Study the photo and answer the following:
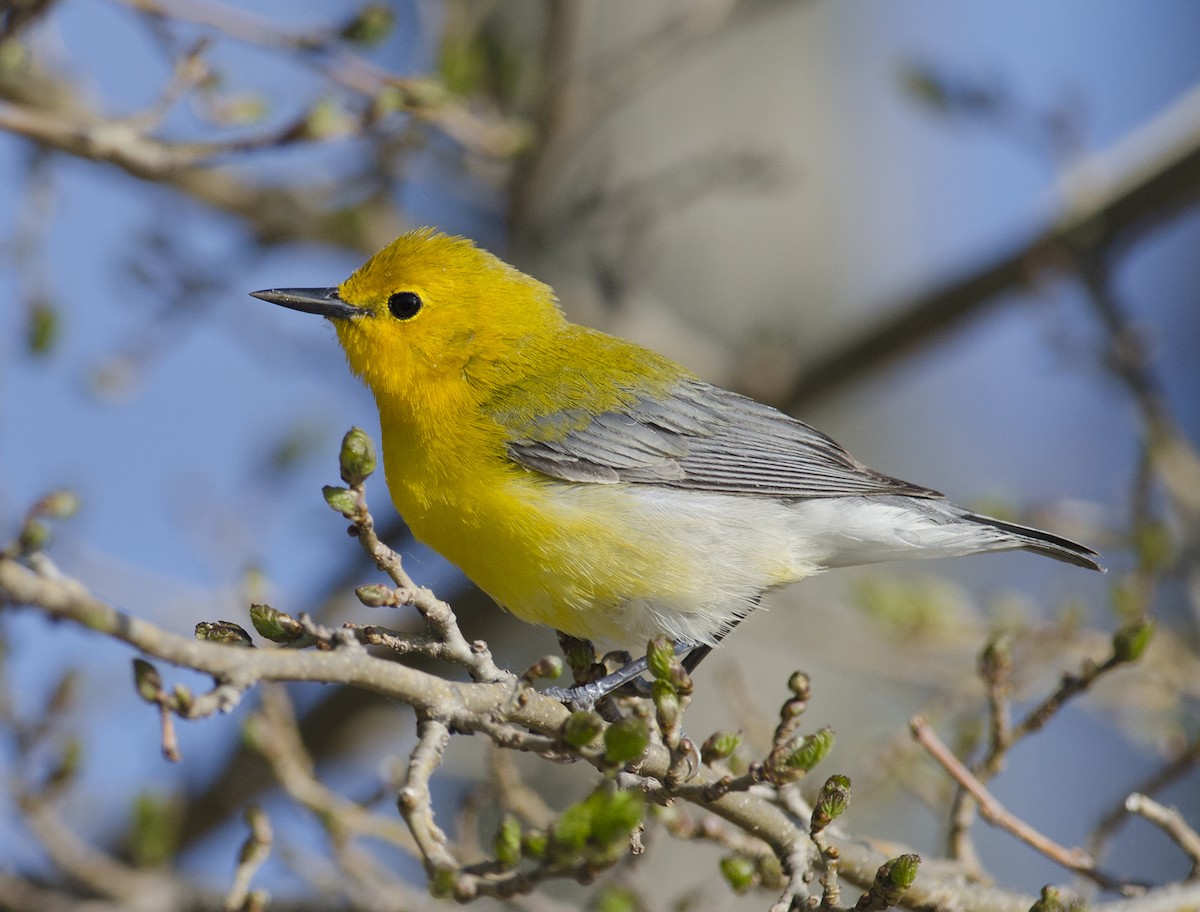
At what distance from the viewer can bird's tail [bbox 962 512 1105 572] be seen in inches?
146

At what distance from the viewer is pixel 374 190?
5.16 meters

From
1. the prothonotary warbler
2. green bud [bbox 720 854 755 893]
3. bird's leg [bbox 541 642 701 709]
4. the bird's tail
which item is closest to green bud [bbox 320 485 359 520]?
bird's leg [bbox 541 642 701 709]

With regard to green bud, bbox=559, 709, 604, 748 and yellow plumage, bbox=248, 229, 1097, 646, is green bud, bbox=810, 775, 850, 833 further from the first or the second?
yellow plumage, bbox=248, 229, 1097, 646

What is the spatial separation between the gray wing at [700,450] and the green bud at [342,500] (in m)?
1.53

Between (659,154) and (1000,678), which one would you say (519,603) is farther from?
(659,154)

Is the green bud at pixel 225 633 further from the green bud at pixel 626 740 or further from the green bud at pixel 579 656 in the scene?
the green bud at pixel 579 656

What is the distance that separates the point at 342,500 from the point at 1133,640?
1.81 metres

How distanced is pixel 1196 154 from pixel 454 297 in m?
2.99

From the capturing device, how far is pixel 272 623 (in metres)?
2.19

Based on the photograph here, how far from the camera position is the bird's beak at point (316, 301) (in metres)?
3.86

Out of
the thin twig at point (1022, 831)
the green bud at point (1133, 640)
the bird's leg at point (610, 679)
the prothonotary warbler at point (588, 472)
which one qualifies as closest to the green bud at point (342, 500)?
the bird's leg at point (610, 679)

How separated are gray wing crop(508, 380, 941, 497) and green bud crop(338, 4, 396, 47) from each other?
1221mm

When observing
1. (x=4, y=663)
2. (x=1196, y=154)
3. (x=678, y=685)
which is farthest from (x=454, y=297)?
(x=1196, y=154)

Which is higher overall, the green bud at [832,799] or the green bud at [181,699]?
the green bud at [832,799]
